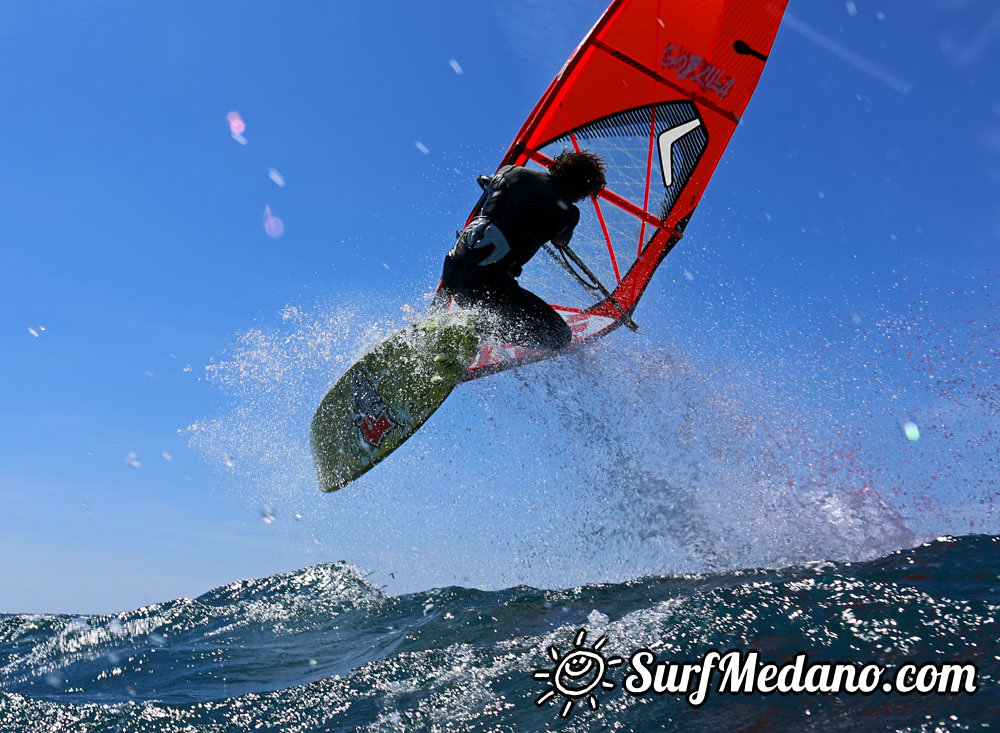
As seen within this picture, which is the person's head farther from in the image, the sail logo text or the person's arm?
the sail logo text

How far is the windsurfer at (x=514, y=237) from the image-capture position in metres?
5.62

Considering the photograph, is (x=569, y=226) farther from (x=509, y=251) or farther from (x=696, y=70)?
(x=696, y=70)

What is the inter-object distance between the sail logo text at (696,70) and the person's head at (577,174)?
2205 millimetres

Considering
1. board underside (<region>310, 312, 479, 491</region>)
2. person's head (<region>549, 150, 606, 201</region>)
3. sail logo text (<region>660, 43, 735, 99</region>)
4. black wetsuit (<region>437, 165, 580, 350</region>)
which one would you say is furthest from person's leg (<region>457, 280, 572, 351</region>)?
sail logo text (<region>660, 43, 735, 99</region>)

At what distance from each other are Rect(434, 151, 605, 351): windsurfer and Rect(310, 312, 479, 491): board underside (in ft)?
0.93

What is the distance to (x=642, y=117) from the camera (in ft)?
24.0

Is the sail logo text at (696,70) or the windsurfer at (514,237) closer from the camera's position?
the windsurfer at (514,237)

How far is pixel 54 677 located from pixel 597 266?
262 inches

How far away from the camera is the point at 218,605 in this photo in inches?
382

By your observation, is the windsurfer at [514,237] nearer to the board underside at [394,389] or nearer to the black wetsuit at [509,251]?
the black wetsuit at [509,251]

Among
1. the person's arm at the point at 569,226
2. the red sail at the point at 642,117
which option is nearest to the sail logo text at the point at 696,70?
the red sail at the point at 642,117

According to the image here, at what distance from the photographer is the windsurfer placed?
5.62 meters

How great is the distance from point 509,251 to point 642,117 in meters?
2.81

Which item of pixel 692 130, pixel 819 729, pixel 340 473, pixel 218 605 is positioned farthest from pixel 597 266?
pixel 218 605
